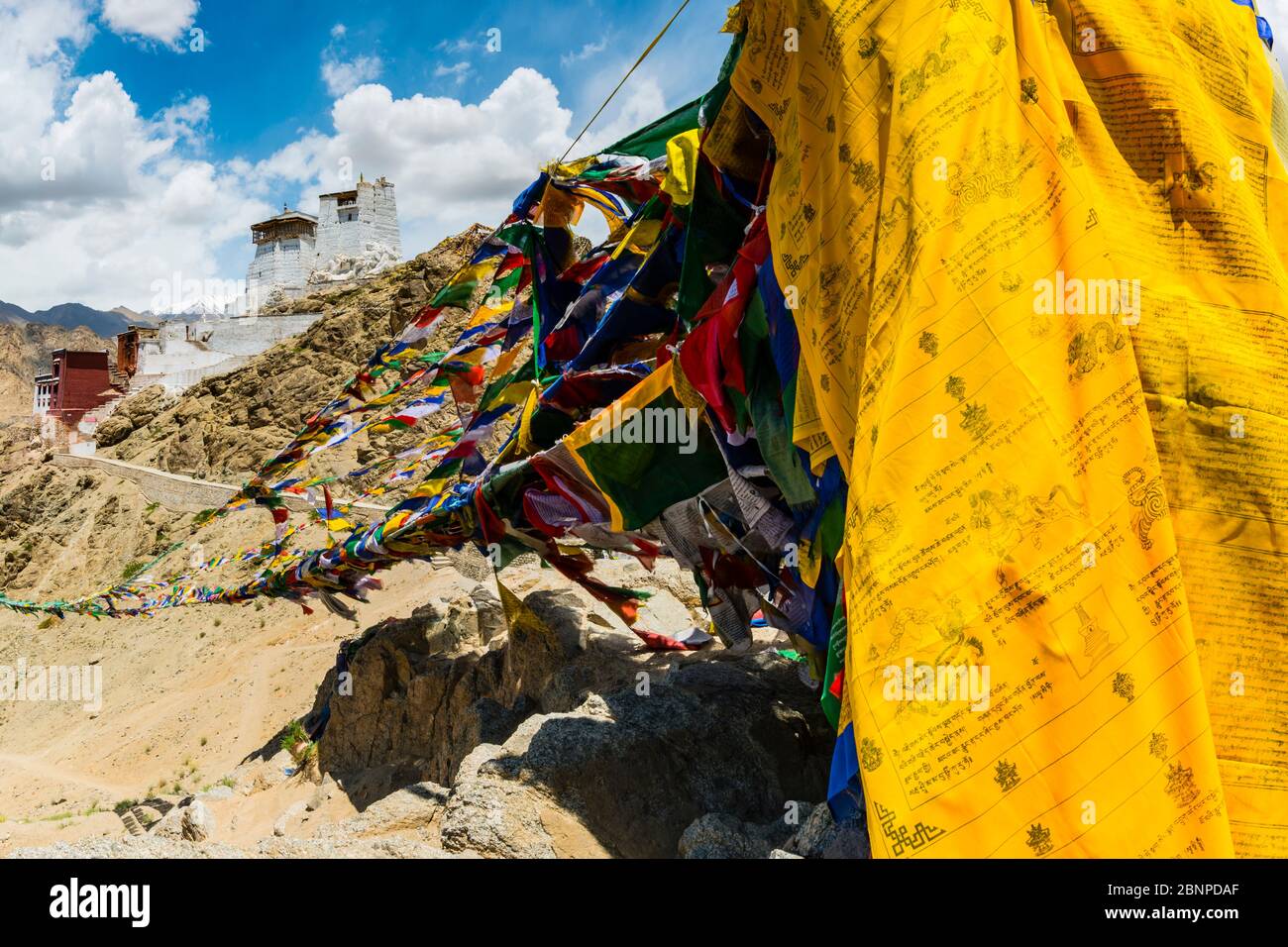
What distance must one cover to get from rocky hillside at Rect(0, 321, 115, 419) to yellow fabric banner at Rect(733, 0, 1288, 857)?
9874 centimetres

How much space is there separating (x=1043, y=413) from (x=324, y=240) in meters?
56.3

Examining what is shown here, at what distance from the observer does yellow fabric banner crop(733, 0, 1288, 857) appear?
7.31 ft

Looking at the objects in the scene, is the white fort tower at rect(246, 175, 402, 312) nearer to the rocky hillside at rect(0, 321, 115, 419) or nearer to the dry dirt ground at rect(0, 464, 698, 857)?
the dry dirt ground at rect(0, 464, 698, 857)

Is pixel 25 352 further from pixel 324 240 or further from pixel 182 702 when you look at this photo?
pixel 182 702

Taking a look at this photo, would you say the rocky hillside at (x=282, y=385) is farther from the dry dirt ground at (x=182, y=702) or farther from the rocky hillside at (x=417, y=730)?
the dry dirt ground at (x=182, y=702)

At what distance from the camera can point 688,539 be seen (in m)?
5.64

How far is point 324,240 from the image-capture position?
5312cm

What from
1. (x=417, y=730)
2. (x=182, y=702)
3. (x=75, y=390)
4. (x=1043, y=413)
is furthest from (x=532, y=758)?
(x=75, y=390)

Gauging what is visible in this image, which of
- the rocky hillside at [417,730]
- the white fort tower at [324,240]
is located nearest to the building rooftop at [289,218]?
the white fort tower at [324,240]

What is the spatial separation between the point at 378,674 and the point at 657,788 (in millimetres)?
7258

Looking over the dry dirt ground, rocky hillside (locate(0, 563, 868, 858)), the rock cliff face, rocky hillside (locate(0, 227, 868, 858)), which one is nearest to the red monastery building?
rocky hillside (locate(0, 227, 868, 858))

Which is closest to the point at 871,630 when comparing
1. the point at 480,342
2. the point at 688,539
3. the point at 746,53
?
the point at 746,53

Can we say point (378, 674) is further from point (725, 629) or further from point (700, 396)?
point (700, 396)
